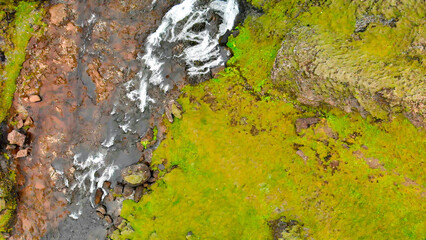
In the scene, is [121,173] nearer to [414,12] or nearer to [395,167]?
[395,167]

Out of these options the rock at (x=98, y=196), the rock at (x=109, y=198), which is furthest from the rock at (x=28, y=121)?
the rock at (x=109, y=198)

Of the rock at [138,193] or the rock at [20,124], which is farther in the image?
the rock at [20,124]

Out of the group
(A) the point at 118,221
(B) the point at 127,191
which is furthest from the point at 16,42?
(A) the point at 118,221

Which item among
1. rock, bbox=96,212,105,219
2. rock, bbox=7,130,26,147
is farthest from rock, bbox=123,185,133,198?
rock, bbox=7,130,26,147

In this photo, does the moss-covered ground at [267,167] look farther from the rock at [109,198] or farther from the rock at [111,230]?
the rock at [109,198]

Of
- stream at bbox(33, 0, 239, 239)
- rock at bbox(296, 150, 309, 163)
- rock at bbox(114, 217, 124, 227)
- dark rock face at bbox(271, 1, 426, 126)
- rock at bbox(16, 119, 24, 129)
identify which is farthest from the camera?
rock at bbox(16, 119, 24, 129)

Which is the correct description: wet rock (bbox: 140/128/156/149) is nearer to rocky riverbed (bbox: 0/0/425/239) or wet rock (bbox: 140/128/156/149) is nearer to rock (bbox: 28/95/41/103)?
rocky riverbed (bbox: 0/0/425/239)

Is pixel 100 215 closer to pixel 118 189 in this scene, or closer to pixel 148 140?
pixel 118 189
